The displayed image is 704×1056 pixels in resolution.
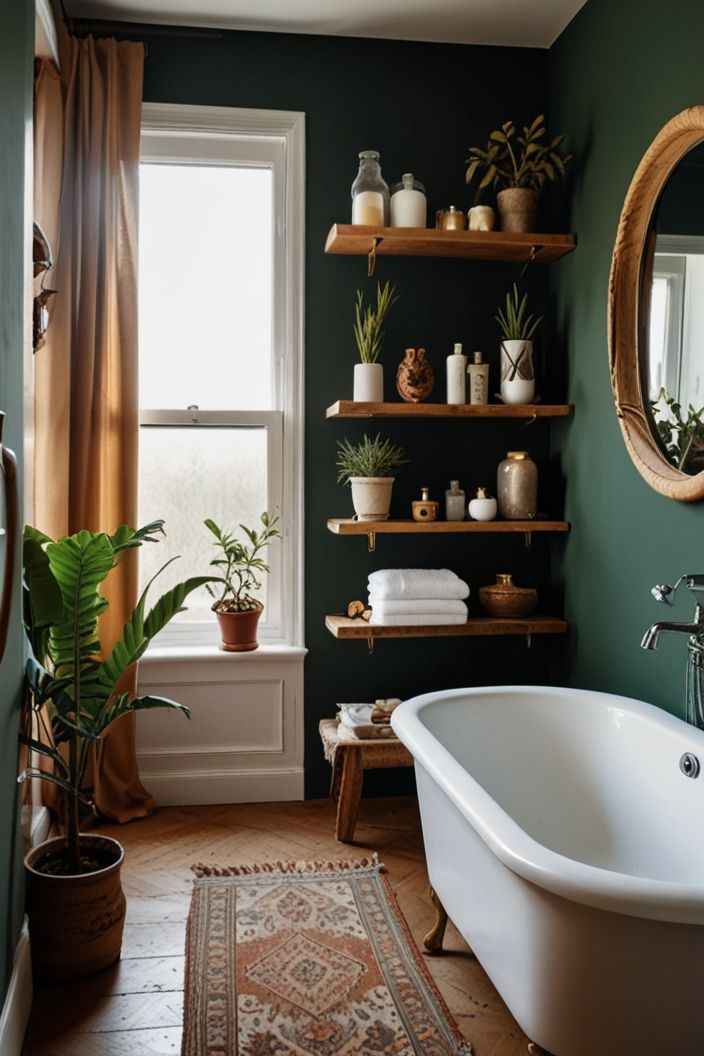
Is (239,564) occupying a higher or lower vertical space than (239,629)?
higher

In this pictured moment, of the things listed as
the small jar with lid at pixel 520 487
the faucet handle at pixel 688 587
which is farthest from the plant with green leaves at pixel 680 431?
the small jar with lid at pixel 520 487

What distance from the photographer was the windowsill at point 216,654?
332cm

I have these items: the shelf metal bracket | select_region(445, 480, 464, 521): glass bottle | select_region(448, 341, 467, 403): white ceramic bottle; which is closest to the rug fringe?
select_region(445, 480, 464, 521): glass bottle

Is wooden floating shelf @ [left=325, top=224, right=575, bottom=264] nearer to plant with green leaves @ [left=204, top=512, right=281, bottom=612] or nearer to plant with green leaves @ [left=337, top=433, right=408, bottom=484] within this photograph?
plant with green leaves @ [left=337, top=433, right=408, bottom=484]

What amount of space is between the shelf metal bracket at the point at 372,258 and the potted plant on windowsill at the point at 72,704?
1.48m

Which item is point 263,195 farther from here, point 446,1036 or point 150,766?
point 446,1036

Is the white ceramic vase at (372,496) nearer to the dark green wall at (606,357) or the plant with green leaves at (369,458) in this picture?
the plant with green leaves at (369,458)

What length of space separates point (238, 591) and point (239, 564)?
0.15 meters

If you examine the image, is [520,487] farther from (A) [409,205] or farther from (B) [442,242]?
(A) [409,205]

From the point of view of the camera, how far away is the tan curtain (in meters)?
3.13

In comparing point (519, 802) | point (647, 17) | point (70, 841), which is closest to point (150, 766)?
point (70, 841)

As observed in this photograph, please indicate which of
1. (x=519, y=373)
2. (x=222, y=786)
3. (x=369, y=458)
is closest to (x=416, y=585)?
(x=369, y=458)

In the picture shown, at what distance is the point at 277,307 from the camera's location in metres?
3.47

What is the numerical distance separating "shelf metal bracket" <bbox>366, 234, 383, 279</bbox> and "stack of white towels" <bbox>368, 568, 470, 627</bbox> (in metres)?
1.14
